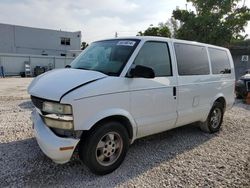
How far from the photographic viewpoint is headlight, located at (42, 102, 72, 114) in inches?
125

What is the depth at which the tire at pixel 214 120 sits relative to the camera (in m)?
5.69

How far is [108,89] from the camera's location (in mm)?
3445

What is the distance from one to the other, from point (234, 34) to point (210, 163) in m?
20.6

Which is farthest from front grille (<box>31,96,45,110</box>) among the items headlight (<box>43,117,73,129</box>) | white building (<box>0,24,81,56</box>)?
white building (<box>0,24,81,56</box>)

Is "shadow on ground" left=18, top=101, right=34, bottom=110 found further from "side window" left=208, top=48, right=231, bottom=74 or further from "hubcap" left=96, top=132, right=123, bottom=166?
"side window" left=208, top=48, right=231, bottom=74

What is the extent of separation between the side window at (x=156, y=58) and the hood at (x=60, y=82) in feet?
2.63

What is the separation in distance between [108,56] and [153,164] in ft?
6.25

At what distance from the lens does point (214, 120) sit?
5.84m

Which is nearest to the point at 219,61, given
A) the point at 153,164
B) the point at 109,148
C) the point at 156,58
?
the point at 156,58

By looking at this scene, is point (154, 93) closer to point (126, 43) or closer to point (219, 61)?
point (126, 43)

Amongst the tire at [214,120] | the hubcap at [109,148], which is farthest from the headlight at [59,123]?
the tire at [214,120]

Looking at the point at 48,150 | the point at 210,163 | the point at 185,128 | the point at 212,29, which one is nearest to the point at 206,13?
the point at 212,29

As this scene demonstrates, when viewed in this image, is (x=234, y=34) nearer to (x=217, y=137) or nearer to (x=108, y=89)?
(x=217, y=137)

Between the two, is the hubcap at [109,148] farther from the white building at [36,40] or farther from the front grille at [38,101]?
the white building at [36,40]
